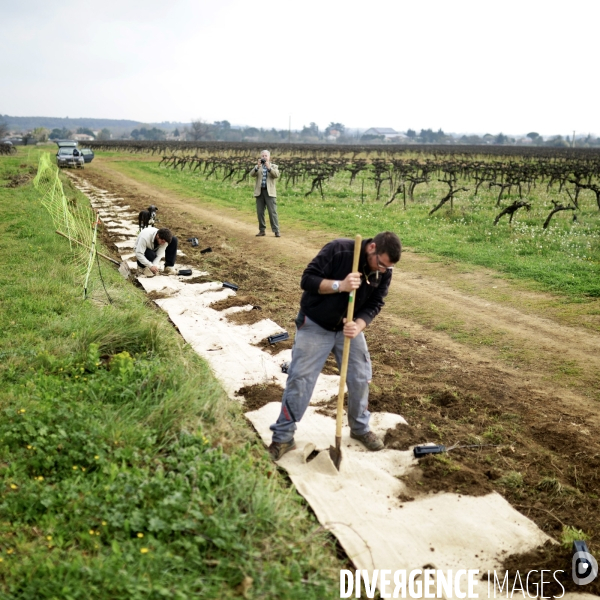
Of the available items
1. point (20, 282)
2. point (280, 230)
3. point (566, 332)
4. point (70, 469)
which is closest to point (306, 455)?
point (70, 469)

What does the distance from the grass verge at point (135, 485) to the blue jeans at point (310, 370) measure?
0.31 meters

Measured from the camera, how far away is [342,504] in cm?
361

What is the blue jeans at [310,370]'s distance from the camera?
3.90 meters

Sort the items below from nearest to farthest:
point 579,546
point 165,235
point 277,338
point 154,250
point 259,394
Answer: point 579,546 < point 259,394 < point 277,338 < point 165,235 < point 154,250

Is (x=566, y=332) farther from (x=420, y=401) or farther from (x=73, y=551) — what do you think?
(x=73, y=551)

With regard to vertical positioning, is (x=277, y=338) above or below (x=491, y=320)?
below

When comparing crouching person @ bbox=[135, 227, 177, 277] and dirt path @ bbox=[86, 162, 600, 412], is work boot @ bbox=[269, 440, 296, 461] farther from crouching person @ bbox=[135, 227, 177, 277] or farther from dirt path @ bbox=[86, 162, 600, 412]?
crouching person @ bbox=[135, 227, 177, 277]

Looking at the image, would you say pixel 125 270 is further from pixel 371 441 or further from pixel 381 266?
pixel 381 266

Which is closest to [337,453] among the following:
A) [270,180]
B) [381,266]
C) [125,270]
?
[381,266]

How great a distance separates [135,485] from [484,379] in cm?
349

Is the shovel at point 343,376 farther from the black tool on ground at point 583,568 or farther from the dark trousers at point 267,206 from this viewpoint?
the dark trousers at point 267,206

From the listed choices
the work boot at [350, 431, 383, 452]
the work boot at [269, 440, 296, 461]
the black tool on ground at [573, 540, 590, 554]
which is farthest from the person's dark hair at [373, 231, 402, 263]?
the black tool on ground at [573, 540, 590, 554]

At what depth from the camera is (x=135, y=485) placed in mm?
3191

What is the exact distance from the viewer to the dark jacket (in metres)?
3.75
